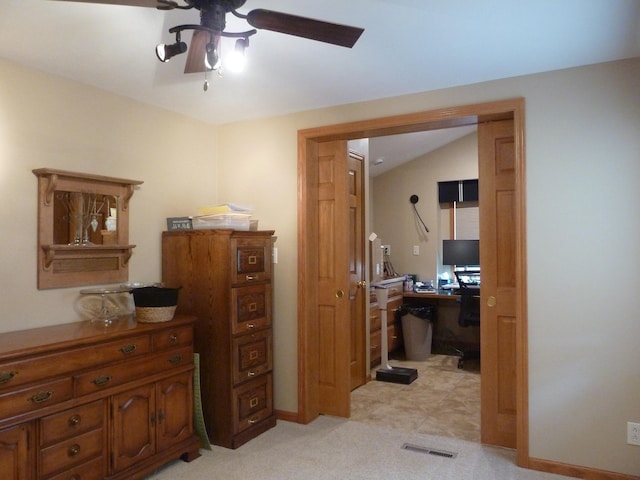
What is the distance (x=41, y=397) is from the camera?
2107 millimetres

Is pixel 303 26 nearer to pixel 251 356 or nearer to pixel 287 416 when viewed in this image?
pixel 251 356

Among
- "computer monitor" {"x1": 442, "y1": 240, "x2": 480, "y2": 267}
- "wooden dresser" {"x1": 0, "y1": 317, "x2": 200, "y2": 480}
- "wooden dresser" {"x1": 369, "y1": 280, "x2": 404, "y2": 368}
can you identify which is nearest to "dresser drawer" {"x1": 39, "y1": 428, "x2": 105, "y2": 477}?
"wooden dresser" {"x1": 0, "y1": 317, "x2": 200, "y2": 480}

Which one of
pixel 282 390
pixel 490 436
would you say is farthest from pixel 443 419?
pixel 282 390

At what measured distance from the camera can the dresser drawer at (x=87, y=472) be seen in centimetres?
221

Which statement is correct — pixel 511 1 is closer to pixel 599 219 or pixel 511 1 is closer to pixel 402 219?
pixel 599 219

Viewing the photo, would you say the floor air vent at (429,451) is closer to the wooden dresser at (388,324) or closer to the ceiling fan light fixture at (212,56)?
the wooden dresser at (388,324)

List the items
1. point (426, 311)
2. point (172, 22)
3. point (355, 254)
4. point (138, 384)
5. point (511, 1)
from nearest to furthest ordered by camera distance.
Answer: point (511, 1) → point (172, 22) → point (138, 384) → point (355, 254) → point (426, 311)

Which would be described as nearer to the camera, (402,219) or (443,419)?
(443,419)

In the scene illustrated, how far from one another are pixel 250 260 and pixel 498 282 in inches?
65.4

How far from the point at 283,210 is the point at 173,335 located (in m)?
1.28

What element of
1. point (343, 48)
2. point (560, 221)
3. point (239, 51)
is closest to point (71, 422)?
point (239, 51)

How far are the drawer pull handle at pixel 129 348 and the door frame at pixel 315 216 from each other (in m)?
1.28

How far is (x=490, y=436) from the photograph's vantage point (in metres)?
3.05

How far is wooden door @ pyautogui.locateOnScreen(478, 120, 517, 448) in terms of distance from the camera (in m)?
2.99
